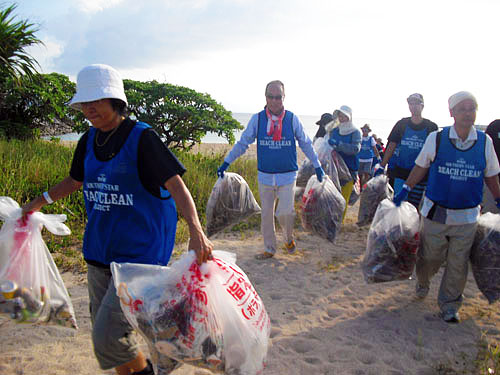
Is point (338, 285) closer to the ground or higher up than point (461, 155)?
closer to the ground

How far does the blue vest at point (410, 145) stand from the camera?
14.6 feet

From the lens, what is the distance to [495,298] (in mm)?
3111

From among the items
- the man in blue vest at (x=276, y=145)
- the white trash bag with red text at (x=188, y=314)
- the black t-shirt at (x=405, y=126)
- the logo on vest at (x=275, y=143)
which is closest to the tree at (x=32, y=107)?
the man in blue vest at (x=276, y=145)

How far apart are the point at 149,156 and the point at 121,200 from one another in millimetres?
246

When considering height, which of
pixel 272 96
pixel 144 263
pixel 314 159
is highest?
pixel 272 96

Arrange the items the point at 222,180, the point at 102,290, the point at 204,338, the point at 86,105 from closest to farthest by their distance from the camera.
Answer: the point at 204,338
the point at 86,105
the point at 102,290
the point at 222,180

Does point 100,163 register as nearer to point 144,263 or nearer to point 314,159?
point 144,263

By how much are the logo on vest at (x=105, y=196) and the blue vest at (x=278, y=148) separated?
2637 millimetres

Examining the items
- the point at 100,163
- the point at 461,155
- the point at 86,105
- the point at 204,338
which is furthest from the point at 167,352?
the point at 461,155

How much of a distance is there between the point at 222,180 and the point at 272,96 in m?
1.06

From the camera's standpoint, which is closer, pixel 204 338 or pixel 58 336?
pixel 204 338

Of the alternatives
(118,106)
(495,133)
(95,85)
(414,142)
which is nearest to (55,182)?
(118,106)

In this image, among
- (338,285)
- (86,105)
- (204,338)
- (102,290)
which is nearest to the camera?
(204,338)

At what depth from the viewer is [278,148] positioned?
435 cm
